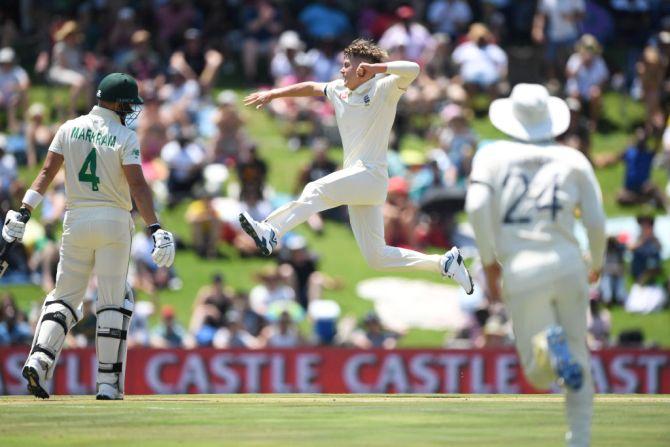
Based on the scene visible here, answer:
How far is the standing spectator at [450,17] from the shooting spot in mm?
24969

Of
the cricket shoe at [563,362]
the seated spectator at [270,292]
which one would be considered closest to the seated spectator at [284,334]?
the seated spectator at [270,292]

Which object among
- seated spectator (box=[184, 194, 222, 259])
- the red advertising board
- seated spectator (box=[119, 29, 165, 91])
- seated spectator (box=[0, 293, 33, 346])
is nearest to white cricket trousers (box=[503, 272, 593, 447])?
the red advertising board

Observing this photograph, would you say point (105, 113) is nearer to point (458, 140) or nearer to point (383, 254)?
point (383, 254)

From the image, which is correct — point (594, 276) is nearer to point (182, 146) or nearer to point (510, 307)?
point (510, 307)

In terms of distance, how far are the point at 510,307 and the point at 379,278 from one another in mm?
11869

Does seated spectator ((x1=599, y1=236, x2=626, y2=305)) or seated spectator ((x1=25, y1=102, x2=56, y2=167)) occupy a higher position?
seated spectator ((x1=25, y1=102, x2=56, y2=167))

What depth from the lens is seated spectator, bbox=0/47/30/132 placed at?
881 inches

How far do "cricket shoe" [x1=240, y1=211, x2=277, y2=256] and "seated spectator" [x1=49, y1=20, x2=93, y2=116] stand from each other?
10.8 metres

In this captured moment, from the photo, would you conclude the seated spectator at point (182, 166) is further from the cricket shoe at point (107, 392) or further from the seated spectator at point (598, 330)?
the cricket shoe at point (107, 392)

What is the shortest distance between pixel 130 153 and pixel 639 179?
12.4 meters

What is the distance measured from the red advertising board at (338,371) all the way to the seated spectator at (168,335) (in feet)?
3.40

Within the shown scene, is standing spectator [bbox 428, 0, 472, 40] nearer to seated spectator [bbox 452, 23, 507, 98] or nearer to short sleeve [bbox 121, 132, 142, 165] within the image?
seated spectator [bbox 452, 23, 507, 98]

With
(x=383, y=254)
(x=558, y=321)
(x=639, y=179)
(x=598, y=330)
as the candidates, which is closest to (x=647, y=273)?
(x=598, y=330)

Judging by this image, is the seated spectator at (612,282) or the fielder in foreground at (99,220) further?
the seated spectator at (612,282)
